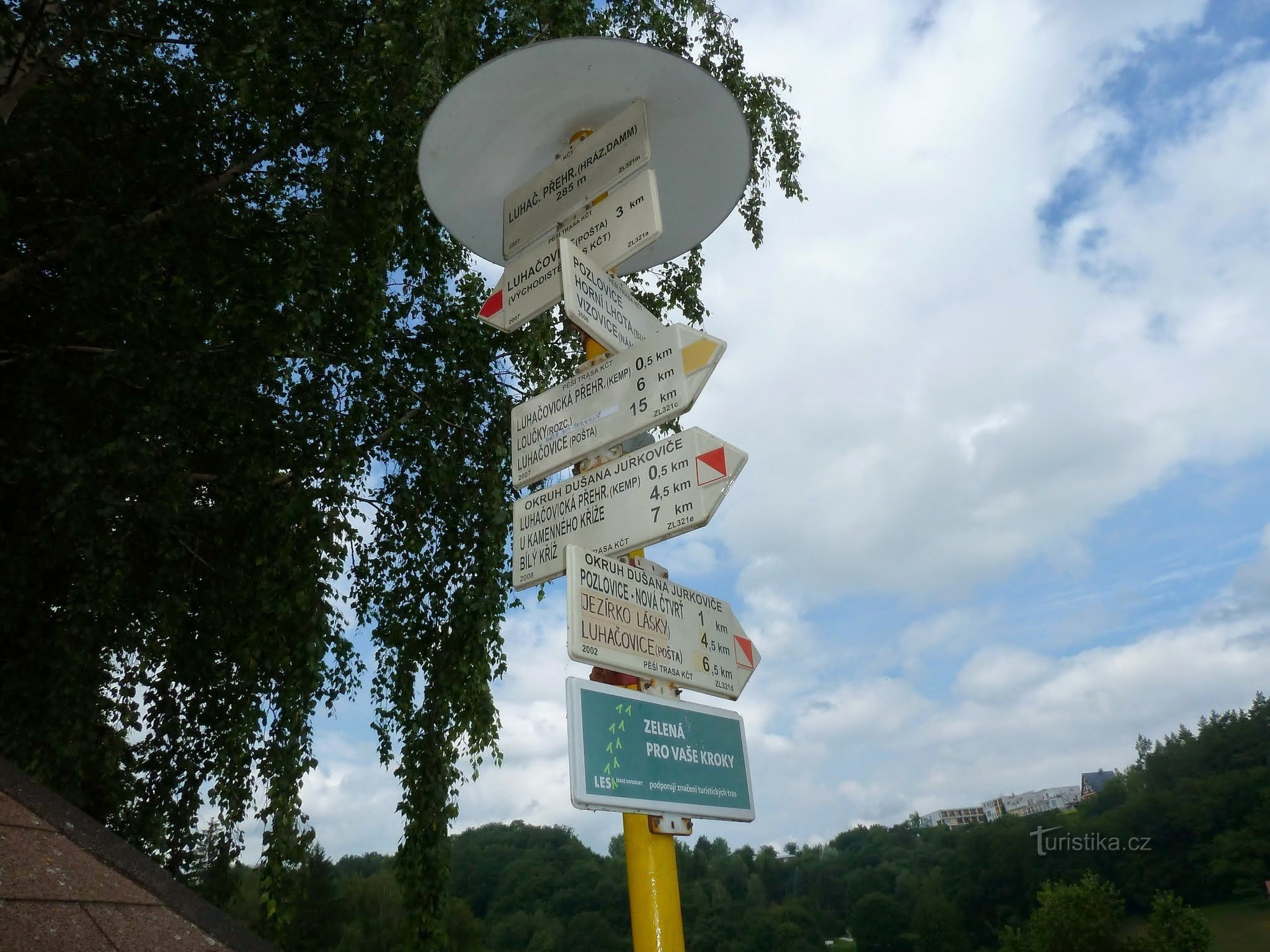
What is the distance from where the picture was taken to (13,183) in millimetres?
6660

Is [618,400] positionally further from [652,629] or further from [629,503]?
[652,629]

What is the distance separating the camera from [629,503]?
8.21ft

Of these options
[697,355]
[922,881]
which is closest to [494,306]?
[697,355]

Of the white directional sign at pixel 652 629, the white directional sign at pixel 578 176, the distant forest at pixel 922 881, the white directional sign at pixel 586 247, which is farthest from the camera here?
the distant forest at pixel 922 881

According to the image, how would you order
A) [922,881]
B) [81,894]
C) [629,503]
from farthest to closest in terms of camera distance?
[922,881]
[81,894]
[629,503]

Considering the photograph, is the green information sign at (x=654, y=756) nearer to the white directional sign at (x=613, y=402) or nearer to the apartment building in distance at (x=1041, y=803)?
the white directional sign at (x=613, y=402)

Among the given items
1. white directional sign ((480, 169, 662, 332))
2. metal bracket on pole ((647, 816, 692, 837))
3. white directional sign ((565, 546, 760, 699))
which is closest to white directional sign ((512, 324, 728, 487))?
white directional sign ((480, 169, 662, 332))

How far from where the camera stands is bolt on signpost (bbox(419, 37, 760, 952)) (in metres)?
2.23

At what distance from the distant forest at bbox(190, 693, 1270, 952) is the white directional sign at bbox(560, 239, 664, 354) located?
4032cm

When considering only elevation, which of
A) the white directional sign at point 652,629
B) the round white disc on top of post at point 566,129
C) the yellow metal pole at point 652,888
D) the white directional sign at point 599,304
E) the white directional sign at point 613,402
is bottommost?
the yellow metal pole at point 652,888

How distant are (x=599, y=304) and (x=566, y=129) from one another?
39.6 inches

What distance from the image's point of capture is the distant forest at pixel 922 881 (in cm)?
5319

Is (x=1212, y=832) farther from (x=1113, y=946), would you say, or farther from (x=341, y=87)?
(x=341, y=87)

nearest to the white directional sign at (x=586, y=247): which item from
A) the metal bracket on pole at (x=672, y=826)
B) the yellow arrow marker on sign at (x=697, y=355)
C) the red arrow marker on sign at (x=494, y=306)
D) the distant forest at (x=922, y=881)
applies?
the red arrow marker on sign at (x=494, y=306)
